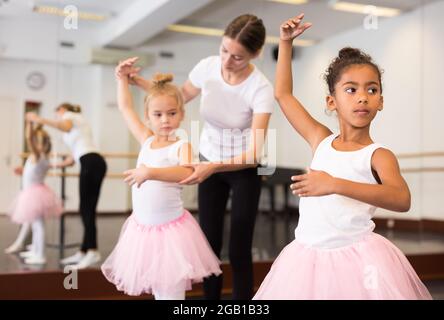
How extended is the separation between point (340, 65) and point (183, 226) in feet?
2.60

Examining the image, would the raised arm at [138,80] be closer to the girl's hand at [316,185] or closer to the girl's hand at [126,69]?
the girl's hand at [126,69]

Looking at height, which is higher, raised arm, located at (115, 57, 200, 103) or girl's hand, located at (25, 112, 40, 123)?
raised arm, located at (115, 57, 200, 103)

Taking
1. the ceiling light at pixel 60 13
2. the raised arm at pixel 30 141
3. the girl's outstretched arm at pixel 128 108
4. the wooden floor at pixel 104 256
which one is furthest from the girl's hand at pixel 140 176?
the raised arm at pixel 30 141

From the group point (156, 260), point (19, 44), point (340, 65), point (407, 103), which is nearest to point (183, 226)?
point (156, 260)

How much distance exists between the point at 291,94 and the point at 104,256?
1.82 m

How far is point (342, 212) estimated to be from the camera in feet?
3.74

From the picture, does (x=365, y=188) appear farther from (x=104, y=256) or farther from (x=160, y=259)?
(x=104, y=256)

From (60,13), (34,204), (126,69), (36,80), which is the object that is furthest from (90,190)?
(126,69)

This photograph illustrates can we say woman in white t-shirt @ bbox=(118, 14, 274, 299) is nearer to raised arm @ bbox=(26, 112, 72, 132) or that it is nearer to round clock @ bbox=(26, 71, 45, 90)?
raised arm @ bbox=(26, 112, 72, 132)

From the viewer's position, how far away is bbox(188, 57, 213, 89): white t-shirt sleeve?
5.95 ft

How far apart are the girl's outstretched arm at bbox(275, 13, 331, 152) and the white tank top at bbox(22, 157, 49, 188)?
6.07 ft

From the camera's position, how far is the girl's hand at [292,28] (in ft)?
4.27

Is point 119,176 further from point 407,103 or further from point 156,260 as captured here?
point 407,103

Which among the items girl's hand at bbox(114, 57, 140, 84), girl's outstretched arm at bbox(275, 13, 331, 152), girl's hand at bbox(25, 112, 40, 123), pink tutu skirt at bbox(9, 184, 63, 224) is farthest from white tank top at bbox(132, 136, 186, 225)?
girl's hand at bbox(25, 112, 40, 123)
